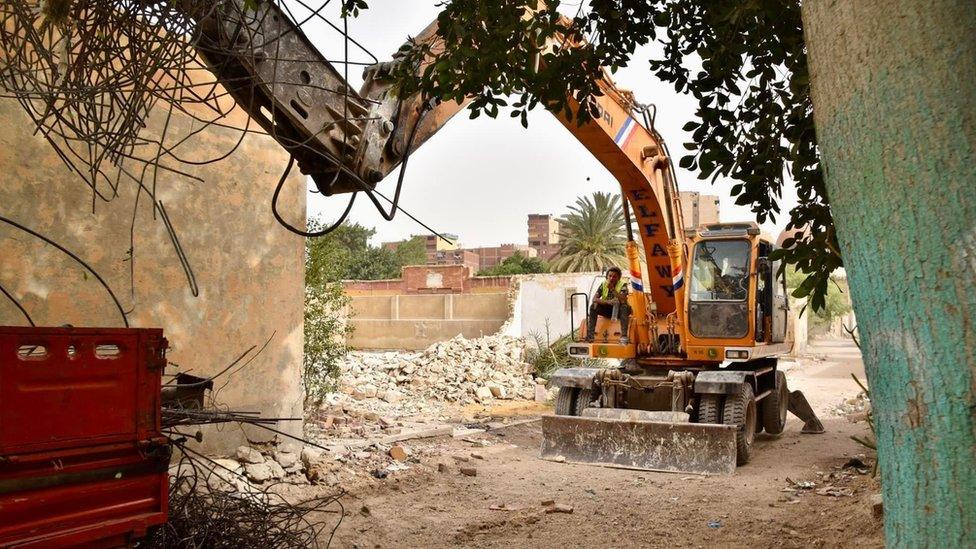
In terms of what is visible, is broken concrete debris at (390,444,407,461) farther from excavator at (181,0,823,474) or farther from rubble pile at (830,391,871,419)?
rubble pile at (830,391,871,419)

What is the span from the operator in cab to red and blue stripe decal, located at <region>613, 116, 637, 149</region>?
2.09 meters

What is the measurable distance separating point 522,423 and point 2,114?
29.0 feet

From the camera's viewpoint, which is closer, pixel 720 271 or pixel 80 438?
pixel 80 438

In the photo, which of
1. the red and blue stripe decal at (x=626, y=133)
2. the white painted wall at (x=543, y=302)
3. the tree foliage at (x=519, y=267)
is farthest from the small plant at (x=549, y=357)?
the tree foliage at (x=519, y=267)

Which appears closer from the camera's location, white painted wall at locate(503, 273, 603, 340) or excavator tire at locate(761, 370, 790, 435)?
excavator tire at locate(761, 370, 790, 435)

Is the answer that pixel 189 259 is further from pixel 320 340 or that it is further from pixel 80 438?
pixel 80 438

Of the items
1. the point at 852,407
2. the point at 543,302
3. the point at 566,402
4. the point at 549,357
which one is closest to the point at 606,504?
the point at 566,402

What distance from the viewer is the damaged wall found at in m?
6.30

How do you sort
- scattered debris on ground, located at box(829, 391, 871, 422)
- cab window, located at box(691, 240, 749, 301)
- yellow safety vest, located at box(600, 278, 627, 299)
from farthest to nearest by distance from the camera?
scattered debris on ground, located at box(829, 391, 871, 422) < yellow safety vest, located at box(600, 278, 627, 299) < cab window, located at box(691, 240, 749, 301)

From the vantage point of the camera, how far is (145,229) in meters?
7.12

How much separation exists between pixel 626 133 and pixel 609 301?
8.28ft

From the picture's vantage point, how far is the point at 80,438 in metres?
3.62

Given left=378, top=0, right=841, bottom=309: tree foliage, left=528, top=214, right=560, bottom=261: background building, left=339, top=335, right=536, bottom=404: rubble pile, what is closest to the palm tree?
left=339, top=335, right=536, bottom=404: rubble pile

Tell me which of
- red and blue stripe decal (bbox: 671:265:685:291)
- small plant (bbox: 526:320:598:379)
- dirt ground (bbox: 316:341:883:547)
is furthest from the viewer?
Answer: small plant (bbox: 526:320:598:379)
